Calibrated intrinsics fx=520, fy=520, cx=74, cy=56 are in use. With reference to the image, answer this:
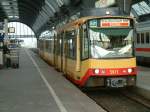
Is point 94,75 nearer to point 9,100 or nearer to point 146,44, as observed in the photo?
point 9,100

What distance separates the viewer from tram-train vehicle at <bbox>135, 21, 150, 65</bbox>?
35.0 meters

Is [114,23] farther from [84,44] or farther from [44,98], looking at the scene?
[44,98]

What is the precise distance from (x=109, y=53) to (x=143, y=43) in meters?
18.3

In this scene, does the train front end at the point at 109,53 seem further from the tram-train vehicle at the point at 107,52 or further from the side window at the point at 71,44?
the side window at the point at 71,44

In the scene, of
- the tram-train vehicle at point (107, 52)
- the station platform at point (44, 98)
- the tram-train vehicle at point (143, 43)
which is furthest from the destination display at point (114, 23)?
the tram-train vehicle at point (143, 43)

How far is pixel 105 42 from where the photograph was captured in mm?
18109

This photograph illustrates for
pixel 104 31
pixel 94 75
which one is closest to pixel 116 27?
pixel 104 31

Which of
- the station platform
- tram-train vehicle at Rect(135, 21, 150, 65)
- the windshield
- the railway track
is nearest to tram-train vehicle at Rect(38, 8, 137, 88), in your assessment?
the windshield

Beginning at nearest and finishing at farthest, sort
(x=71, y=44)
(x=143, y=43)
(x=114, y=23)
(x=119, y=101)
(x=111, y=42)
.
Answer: (x=119, y=101)
(x=111, y=42)
(x=114, y=23)
(x=71, y=44)
(x=143, y=43)

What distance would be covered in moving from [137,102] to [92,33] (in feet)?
9.58

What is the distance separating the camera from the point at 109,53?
59.1ft

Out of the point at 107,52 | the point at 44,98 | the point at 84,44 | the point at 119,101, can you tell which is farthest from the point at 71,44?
the point at 44,98

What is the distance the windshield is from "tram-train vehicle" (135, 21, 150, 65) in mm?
16533

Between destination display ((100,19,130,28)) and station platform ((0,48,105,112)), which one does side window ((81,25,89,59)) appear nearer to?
destination display ((100,19,130,28))
